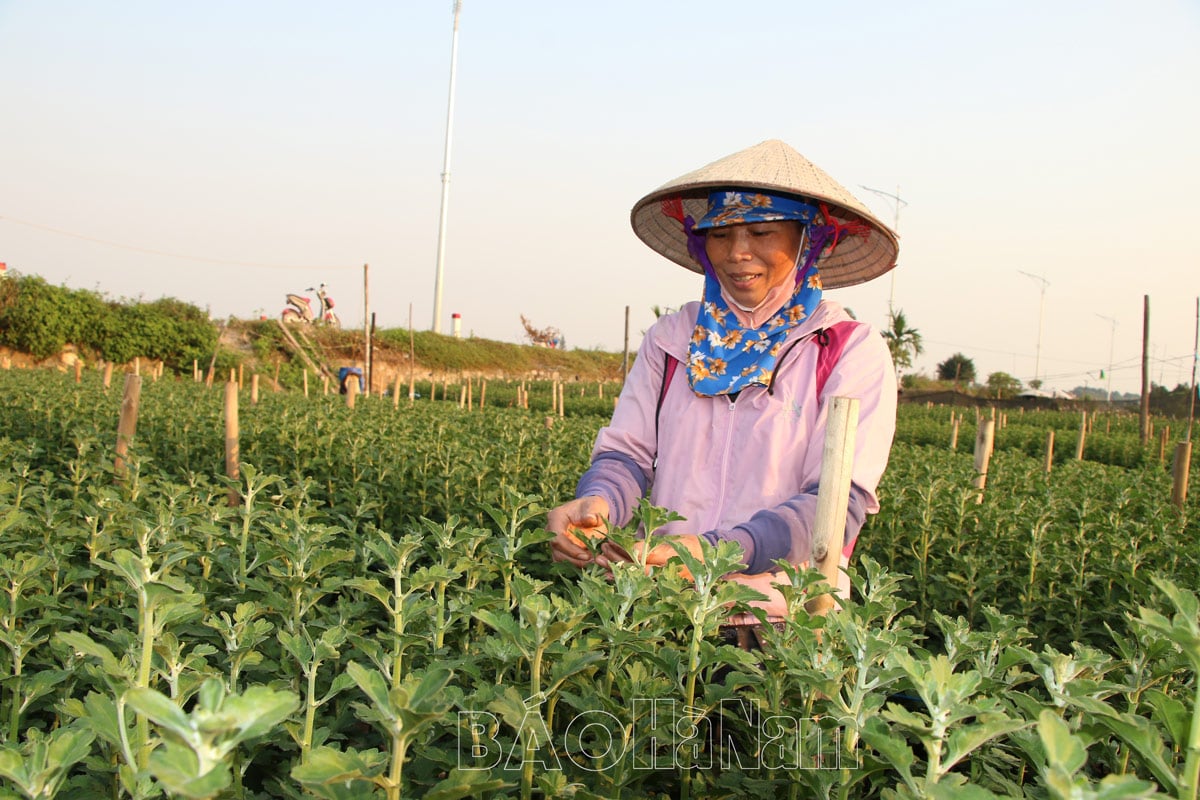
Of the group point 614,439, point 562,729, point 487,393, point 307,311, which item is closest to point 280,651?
point 562,729

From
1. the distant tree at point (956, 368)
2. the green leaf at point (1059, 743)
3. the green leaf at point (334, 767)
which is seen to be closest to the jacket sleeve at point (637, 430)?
the green leaf at point (334, 767)

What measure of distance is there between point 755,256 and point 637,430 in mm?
640

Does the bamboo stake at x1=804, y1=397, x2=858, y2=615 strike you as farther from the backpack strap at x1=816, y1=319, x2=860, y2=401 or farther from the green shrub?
the green shrub

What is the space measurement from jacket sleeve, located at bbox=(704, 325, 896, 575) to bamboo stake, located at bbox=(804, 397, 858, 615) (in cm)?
10

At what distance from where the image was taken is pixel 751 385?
2375 millimetres

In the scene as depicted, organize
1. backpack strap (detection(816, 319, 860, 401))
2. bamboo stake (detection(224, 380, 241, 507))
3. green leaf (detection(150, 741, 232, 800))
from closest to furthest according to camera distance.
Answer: green leaf (detection(150, 741, 232, 800)), backpack strap (detection(816, 319, 860, 401)), bamboo stake (detection(224, 380, 241, 507))

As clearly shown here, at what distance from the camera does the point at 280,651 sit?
1971 millimetres

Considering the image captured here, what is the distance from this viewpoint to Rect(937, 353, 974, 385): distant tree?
2343 inches

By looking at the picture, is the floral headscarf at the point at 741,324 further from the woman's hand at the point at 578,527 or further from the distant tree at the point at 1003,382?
the distant tree at the point at 1003,382

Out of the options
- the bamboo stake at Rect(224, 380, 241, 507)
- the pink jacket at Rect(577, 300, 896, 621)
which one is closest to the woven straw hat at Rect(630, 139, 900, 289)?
the pink jacket at Rect(577, 300, 896, 621)

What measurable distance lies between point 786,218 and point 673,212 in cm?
59

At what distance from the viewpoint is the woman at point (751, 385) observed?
2.21m

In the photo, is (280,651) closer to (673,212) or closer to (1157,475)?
(673,212)

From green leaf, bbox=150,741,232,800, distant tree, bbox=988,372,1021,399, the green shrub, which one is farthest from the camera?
distant tree, bbox=988,372,1021,399
